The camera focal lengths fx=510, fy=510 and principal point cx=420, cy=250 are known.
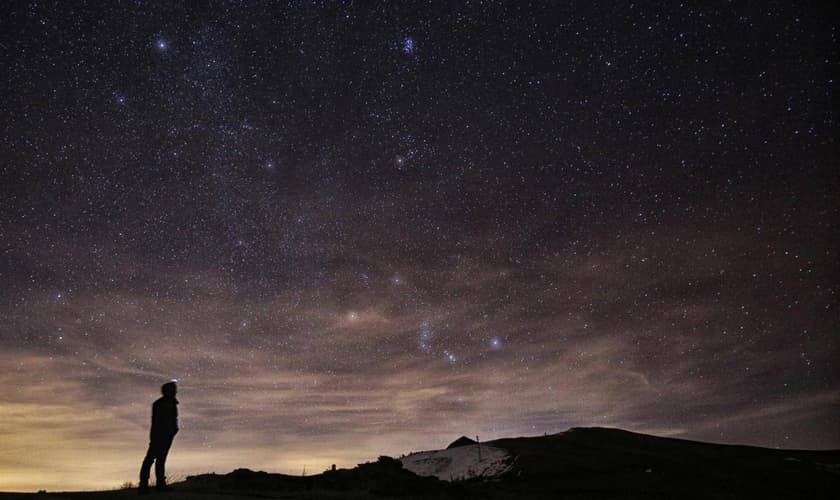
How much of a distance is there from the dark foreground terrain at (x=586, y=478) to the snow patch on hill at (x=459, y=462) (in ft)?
2.59

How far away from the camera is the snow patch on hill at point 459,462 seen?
24136mm

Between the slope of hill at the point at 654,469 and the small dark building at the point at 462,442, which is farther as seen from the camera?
the small dark building at the point at 462,442

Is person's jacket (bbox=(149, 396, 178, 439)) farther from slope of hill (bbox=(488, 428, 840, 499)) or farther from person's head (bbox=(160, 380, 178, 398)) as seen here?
slope of hill (bbox=(488, 428, 840, 499))

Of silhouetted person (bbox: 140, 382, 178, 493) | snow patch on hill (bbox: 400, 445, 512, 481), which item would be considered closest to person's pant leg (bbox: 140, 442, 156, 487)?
silhouetted person (bbox: 140, 382, 178, 493)

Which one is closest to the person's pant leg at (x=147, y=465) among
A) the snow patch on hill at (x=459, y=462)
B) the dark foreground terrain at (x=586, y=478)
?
the dark foreground terrain at (x=586, y=478)

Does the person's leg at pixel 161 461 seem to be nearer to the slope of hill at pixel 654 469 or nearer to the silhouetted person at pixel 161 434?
the silhouetted person at pixel 161 434

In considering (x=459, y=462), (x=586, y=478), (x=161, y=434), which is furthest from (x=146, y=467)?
(x=459, y=462)

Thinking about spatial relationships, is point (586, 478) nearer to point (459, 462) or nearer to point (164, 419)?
point (459, 462)

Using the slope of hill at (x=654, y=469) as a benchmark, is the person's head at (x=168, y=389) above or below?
above

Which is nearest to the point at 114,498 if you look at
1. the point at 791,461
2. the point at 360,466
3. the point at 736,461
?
the point at 360,466

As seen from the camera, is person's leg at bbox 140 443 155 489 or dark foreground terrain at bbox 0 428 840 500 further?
dark foreground terrain at bbox 0 428 840 500

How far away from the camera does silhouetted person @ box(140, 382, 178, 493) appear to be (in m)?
11.0

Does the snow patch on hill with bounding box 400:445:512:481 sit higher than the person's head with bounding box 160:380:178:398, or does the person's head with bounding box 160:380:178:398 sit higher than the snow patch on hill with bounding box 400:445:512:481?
the person's head with bounding box 160:380:178:398

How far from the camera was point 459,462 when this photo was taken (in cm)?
2622
